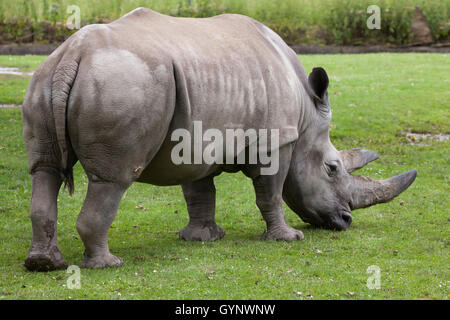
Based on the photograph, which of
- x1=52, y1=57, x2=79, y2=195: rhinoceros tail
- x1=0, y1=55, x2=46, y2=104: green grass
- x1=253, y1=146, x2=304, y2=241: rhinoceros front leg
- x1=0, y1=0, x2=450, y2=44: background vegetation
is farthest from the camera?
x1=0, y1=0, x2=450, y2=44: background vegetation

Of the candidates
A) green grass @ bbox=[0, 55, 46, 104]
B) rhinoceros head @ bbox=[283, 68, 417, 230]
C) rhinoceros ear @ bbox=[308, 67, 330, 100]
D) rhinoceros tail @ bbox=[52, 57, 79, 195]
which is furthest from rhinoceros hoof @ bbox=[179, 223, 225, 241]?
green grass @ bbox=[0, 55, 46, 104]

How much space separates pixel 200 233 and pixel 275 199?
1.01m

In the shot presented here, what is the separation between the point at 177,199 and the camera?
1141 cm

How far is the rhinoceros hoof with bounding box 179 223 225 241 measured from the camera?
892 centimetres

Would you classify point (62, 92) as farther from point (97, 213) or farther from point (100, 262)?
point (100, 262)

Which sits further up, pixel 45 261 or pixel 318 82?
pixel 318 82

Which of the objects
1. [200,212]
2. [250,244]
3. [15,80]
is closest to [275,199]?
[250,244]

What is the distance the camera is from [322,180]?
9.03 meters

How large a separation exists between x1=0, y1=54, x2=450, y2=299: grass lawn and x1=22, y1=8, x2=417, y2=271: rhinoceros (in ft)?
1.35

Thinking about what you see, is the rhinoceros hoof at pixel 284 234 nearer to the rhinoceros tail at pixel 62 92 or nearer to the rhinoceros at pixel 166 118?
the rhinoceros at pixel 166 118

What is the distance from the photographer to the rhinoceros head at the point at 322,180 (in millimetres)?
8938

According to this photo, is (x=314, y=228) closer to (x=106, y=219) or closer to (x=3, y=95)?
(x=106, y=219)

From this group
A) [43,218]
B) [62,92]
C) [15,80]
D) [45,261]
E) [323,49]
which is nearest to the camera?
[62,92]

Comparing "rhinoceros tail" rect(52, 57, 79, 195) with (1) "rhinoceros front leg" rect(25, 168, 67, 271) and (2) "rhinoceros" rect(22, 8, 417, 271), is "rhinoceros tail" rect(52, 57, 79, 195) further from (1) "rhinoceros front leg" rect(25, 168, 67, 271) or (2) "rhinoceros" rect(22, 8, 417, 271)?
(1) "rhinoceros front leg" rect(25, 168, 67, 271)
